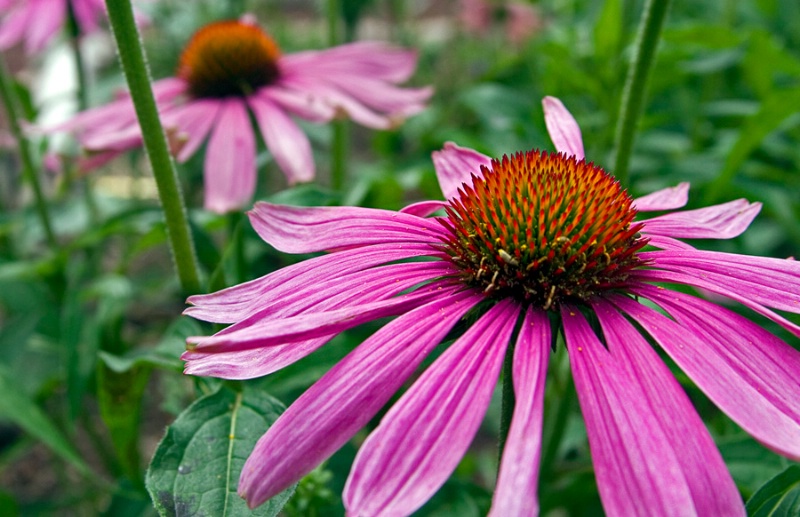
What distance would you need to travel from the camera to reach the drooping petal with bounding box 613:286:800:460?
552 millimetres

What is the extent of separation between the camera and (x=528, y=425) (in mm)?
528

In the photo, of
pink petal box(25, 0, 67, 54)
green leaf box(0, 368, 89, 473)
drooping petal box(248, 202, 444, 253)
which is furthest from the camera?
pink petal box(25, 0, 67, 54)

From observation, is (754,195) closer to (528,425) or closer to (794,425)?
(794,425)

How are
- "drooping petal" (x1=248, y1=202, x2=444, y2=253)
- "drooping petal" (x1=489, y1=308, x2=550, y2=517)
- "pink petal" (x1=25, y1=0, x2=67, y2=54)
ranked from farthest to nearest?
"pink petal" (x1=25, y1=0, x2=67, y2=54)
"drooping petal" (x1=248, y1=202, x2=444, y2=253)
"drooping petal" (x1=489, y1=308, x2=550, y2=517)

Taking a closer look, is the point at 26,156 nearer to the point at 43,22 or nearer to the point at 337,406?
the point at 43,22

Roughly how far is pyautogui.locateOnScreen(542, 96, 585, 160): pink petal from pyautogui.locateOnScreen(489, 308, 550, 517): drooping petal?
0.93 feet

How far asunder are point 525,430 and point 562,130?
47 centimetres

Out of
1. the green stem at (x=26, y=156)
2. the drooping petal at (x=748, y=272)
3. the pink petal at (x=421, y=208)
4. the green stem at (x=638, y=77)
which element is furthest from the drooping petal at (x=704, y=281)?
the green stem at (x=26, y=156)

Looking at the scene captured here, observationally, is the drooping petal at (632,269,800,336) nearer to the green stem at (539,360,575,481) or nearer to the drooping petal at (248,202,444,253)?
the drooping petal at (248,202,444,253)

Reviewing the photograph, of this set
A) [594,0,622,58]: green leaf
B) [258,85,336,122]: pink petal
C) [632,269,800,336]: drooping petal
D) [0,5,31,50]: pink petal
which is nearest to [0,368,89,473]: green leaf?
[258,85,336,122]: pink petal

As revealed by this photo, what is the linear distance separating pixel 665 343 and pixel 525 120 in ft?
3.47

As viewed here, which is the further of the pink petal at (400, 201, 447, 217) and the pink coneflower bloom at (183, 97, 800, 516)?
the pink petal at (400, 201, 447, 217)

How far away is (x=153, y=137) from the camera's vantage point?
83 cm

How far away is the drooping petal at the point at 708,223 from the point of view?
81 cm
